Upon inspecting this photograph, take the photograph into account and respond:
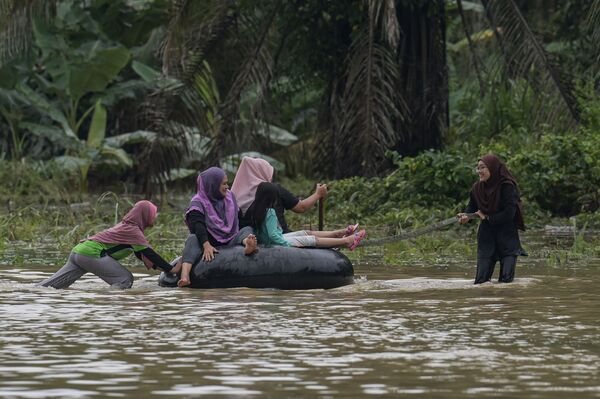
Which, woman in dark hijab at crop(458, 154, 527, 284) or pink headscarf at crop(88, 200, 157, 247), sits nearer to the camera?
pink headscarf at crop(88, 200, 157, 247)

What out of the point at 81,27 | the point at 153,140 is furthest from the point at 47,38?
the point at 153,140

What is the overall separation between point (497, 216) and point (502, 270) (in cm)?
50

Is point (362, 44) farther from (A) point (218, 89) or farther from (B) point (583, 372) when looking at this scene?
(B) point (583, 372)

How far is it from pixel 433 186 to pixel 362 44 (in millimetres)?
2415

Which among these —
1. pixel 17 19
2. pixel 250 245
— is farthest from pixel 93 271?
pixel 17 19

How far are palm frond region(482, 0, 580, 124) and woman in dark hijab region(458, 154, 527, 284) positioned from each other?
7.85 m

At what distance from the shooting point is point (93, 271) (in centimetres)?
1388

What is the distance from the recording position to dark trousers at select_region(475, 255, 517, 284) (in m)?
14.0

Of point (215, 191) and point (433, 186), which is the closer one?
point (215, 191)

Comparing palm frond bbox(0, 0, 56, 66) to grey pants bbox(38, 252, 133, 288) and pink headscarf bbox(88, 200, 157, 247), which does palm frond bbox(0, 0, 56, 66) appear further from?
grey pants bbox(38, 252, 133, 288)

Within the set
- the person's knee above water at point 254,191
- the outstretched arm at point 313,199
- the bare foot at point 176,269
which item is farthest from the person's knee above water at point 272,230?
the bare foot at point 176,269

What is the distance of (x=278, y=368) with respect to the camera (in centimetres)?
872

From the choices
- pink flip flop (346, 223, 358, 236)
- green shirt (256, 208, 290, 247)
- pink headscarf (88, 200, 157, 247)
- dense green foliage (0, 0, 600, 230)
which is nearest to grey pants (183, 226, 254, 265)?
green shirt (256, 208, 290, 247)

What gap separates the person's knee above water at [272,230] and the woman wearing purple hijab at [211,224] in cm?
14
